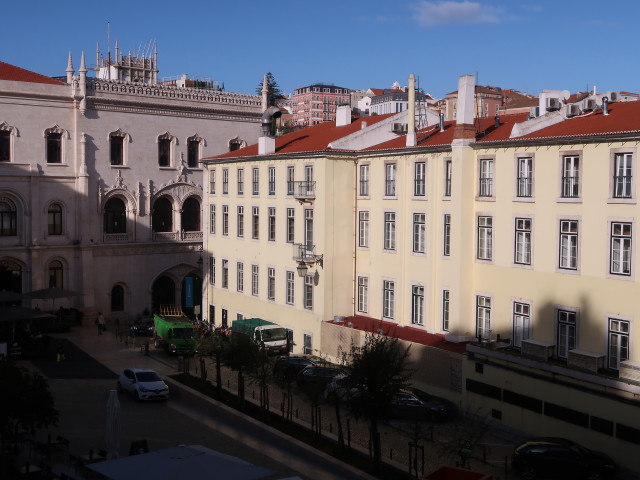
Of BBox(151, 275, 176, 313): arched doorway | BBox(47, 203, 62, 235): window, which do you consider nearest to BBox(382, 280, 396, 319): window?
BBox(151, 275, 176, 313): arched doorway

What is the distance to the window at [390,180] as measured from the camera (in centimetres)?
3619

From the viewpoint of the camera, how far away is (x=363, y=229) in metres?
38.5

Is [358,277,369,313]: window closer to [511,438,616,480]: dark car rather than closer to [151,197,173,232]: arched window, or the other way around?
[511,438,616,480]: dark car

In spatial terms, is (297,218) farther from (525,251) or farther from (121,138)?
(121,138)

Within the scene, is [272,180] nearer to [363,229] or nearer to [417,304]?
[363,229]

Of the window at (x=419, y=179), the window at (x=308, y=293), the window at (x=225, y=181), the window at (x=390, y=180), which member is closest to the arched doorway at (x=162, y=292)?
the window at (x=225, y=181)

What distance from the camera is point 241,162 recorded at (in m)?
46.5

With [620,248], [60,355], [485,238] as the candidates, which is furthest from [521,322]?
[60,355]

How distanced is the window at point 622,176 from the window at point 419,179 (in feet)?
31.2

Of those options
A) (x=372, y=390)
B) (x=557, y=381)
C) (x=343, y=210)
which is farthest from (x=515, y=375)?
(x=343, y=210)

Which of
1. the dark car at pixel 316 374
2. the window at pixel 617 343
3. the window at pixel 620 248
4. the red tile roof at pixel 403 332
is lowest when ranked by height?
the dark car at pixel 316 374

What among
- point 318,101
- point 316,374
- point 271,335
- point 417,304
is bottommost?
point 316,374

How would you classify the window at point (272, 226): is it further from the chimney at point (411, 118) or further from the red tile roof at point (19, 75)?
the red tile roof at point (19, 75)

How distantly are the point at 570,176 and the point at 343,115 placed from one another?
20967 mm
